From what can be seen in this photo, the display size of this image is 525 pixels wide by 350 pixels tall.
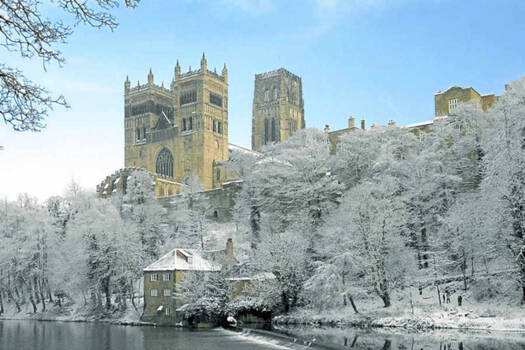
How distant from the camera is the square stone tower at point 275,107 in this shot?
116 meters

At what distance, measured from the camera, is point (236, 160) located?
2936 inches

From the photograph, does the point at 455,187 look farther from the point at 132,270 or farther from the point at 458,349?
the point at 132,270

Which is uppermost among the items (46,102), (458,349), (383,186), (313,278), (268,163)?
(268,163)

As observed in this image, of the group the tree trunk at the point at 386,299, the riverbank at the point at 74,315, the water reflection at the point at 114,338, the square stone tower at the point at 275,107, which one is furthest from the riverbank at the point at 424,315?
the square stone tower at the point at 275,107

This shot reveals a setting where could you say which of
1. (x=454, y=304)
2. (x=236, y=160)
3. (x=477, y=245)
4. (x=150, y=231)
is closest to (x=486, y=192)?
(x=477, y=245)

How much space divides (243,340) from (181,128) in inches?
2646

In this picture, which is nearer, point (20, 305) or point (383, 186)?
point (383, 186)

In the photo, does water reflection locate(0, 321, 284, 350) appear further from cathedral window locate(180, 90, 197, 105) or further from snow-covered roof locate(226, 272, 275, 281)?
cathedral window locate(180, 90, 197, 105)

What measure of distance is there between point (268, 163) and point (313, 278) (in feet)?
62.2

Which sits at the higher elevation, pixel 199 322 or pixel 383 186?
pixel 383 186

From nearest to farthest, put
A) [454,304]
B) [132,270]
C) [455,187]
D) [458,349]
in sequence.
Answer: [458,349] → [454,304] → [455,187] → [132,270]

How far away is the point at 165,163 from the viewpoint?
316 feet

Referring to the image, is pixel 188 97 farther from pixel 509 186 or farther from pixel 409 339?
pixel 409 339

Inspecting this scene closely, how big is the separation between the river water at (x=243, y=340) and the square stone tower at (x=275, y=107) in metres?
78.8
